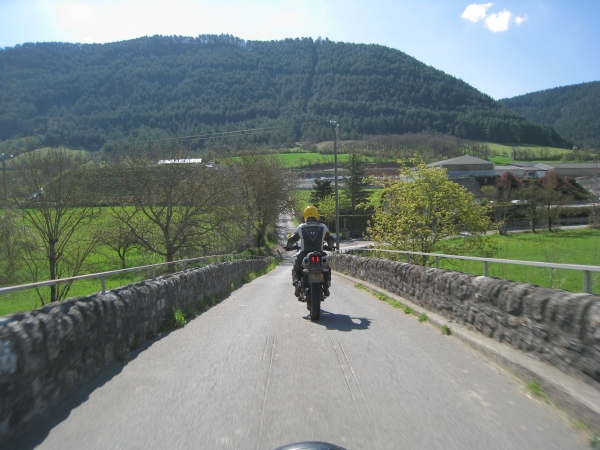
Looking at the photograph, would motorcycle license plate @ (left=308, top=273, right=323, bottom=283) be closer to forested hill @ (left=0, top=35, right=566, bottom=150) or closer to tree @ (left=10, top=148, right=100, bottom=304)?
tree @ (left=10, top=148, right=100, bottom=304)

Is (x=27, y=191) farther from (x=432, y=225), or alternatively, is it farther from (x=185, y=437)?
(x=185, y=437)

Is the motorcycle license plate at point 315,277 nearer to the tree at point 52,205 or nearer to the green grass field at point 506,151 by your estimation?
the tree at point 52,205

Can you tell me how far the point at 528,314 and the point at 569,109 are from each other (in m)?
177

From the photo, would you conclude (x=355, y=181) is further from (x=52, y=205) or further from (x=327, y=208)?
(x=52, y=205)

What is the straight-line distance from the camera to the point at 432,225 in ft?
75.1

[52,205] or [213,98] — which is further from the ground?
[213,98]

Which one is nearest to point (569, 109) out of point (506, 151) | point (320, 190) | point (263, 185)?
point (506, 151)

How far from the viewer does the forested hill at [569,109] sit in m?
136

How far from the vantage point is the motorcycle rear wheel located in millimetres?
8672

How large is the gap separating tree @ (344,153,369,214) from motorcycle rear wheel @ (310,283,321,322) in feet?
220

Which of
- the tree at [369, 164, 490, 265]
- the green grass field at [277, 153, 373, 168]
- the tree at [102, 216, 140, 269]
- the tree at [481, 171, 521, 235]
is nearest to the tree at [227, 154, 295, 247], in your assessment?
the tree at [102, 216, 140, 269]

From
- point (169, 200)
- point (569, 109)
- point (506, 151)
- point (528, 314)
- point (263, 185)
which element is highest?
point (569, 109)

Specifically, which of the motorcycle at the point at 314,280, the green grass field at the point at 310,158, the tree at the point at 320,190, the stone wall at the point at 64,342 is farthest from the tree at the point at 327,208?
the stone wall at the point at 64,342

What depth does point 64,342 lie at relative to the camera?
4629mm
